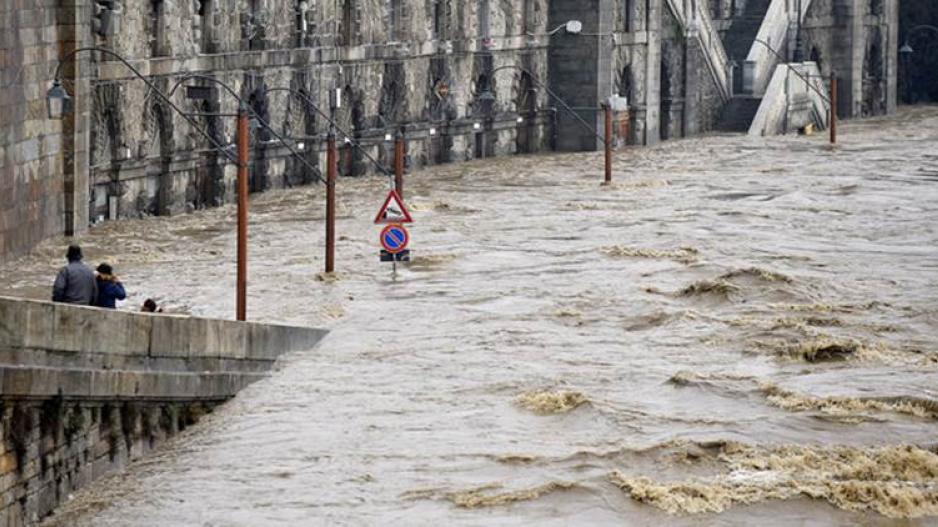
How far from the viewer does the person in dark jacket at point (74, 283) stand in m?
32.2

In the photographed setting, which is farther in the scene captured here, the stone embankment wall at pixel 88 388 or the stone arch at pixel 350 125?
the stone arch at pixel 350 125

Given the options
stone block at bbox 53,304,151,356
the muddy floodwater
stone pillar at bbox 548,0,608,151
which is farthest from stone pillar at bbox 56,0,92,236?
stone pillar at bbox 548,0,608,151

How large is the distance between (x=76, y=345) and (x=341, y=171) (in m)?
40.8

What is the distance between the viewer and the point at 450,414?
111 feet

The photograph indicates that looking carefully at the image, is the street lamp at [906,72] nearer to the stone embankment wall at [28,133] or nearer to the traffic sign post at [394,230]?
the stone embankment wall at [28,133]

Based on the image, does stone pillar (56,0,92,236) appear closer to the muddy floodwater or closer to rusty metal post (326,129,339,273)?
the muddy floodwater

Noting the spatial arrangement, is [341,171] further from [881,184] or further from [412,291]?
[412,291]

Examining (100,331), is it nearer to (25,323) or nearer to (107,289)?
(25,323)

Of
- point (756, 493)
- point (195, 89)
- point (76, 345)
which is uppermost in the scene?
point (195, 89)

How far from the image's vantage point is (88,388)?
90.5 ft

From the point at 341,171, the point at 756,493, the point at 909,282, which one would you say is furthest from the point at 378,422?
the point at 341,171

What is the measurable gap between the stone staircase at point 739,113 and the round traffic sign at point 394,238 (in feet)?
155

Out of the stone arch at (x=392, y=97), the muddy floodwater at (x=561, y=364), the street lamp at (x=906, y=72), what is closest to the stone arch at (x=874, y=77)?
the street lamp at (x=906, y=72)

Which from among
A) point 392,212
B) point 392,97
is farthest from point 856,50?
point 392,212
